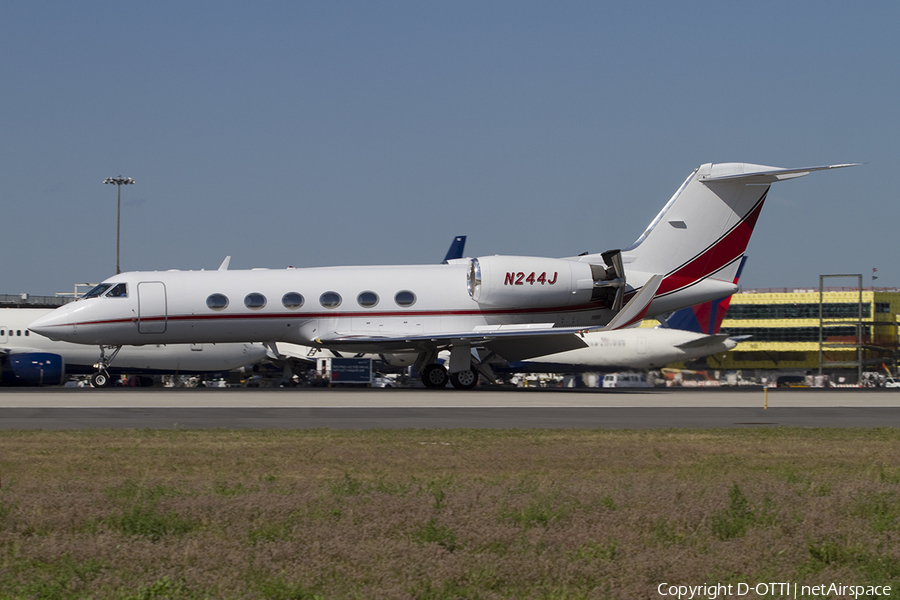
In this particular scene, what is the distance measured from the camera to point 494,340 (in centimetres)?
2883

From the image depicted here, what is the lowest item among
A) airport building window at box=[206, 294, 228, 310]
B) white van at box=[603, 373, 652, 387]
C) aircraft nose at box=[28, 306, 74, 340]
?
white van at box=[603, 373, 652, 387]

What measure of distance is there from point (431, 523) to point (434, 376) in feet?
76.2

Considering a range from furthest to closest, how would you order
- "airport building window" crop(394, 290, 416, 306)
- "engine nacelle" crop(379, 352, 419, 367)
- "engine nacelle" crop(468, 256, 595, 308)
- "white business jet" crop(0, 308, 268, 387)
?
"white business jet" crop(0, 308, 268, 387)
"engine nacelle" crop(379, 352, 419, 367)
"airport building window" crop(394, 290, 416, 306)
"engine nacelle" crop(468, 256, 595, 308)

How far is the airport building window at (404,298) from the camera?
95.6ft

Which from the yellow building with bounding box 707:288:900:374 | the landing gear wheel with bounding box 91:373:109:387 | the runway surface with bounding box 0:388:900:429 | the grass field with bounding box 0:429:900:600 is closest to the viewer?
the grass field with bounding box 0:429:900:600

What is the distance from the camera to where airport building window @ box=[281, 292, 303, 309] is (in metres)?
28.9

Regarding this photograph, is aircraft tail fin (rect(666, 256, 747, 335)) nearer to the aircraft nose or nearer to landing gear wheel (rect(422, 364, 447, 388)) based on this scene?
landing gear wheel (rect(422, 364, 447, 388))

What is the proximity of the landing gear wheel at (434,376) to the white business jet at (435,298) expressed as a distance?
104cm

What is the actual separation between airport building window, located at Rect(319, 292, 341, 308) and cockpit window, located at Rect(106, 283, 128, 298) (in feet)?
20.7

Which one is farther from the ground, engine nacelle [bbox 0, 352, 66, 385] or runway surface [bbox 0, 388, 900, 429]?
engine nacelle [bbox 0, 352, 66, 385]

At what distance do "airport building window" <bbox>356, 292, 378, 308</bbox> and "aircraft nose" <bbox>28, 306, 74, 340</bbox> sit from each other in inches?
363

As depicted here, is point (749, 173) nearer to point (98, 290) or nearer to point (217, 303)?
point (217, 303)

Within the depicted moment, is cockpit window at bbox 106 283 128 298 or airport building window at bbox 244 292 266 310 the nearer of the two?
airport building window at bbox 244 292 266 310

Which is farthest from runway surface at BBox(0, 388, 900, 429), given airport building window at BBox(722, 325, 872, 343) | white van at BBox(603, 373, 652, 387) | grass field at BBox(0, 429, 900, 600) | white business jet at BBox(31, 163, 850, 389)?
airport building window at BBox(722, 325, 872, 343)
